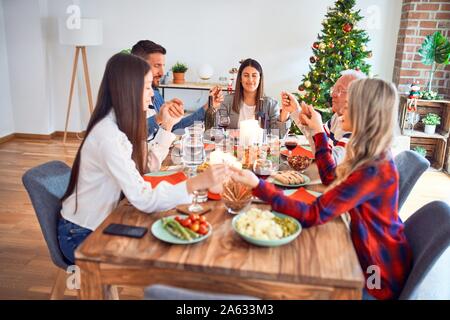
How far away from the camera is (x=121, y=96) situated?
5.20 ft

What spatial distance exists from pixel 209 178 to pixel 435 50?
12.0 feet

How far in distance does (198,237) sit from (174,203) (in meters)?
0.24

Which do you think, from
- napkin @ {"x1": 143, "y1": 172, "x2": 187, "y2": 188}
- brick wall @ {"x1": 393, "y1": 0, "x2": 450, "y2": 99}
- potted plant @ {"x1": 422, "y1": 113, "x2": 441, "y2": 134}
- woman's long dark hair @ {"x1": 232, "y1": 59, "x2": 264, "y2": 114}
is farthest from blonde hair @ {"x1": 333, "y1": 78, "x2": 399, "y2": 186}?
brick wall @ {"x1": 393, "y1": 0, "x2": 450, "y2": 99}

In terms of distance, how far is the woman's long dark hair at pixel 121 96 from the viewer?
1.57m

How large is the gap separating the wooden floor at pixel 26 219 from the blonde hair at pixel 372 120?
1.45 metres

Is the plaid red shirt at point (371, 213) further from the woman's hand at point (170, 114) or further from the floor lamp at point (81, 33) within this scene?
the floor lamp at point (81, 33)

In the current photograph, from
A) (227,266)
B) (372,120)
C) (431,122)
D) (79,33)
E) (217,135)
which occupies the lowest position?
(431,122)

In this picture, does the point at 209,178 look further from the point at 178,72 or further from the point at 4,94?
the point at 4,94

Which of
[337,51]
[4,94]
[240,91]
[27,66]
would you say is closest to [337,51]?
[337,51]

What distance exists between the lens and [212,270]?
1.14 m

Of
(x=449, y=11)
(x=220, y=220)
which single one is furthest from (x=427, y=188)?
(x=220, y=220)

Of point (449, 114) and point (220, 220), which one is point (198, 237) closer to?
point (220, 220)

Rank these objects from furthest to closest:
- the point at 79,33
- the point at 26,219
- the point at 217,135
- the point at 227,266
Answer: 1. the point at 79,33
2. the point at 26,219
3. the point at 217,135
4. the point at 227,266
